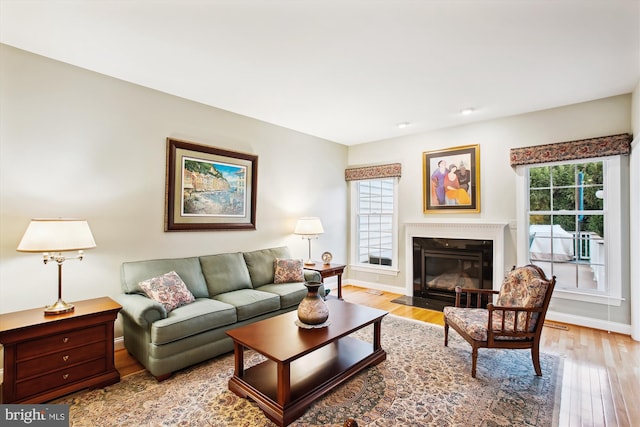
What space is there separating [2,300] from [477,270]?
17.5ft

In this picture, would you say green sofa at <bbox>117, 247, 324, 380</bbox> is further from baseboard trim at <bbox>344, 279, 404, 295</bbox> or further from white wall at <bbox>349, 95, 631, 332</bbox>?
white wall at <bbox>349, 95, 631, 332</bbox>

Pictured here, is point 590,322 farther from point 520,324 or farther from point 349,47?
point 349,47

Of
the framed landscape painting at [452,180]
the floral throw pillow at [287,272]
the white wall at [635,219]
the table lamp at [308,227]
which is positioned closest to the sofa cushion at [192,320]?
the floral throw pillow at [287,272]

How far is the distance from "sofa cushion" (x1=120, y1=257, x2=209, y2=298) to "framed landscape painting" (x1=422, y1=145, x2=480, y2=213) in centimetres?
358

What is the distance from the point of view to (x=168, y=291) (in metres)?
2.94

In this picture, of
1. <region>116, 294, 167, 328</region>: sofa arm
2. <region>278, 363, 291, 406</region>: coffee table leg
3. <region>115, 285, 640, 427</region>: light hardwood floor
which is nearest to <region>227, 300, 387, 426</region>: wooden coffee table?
<region>278, 363, 291, 406</region>: coffee table leg

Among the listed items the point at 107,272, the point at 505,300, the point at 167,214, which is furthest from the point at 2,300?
the point at 505,300

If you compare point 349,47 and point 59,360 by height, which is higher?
point 349,47

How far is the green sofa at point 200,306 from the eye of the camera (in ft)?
8.34

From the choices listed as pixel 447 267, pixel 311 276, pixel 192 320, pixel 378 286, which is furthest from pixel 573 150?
pixel 192 320

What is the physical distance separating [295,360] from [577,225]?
3895 millimetres

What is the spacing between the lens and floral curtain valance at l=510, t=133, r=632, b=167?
3.53m

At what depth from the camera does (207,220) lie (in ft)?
12.8

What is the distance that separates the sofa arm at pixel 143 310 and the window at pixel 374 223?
3874 mm
